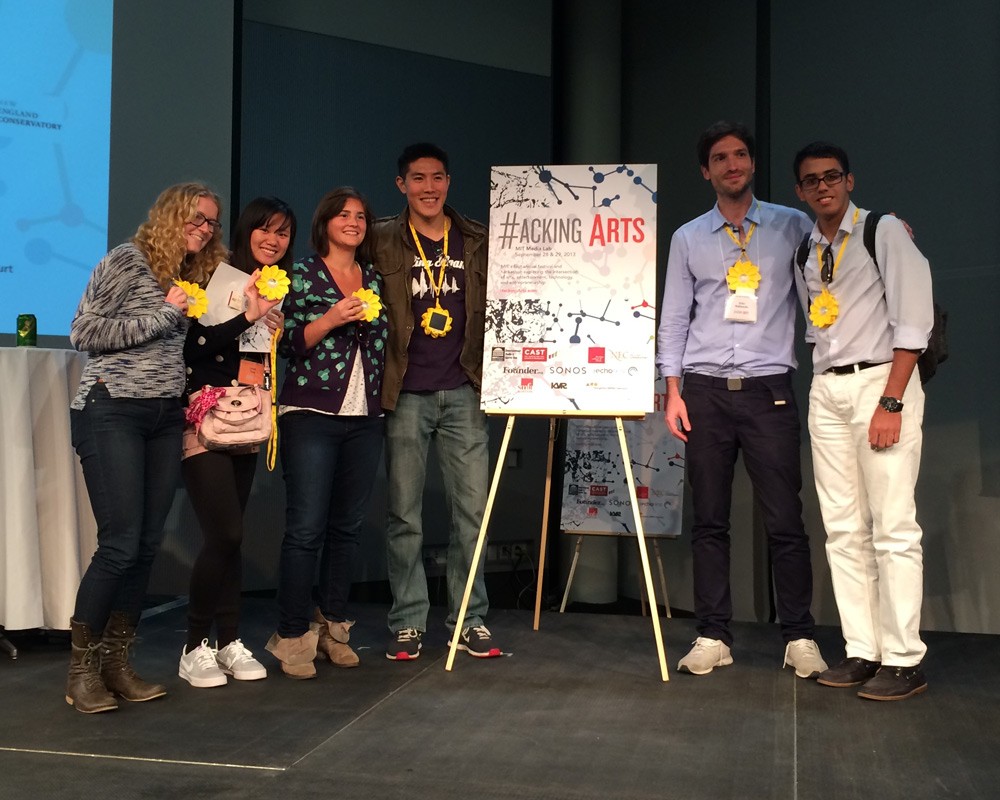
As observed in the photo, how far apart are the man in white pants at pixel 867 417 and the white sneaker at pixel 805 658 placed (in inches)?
3.0

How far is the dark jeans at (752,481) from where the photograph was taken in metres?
3.43

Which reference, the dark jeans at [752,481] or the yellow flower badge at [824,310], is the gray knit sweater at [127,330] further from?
the yellow flower badge at [824,310]

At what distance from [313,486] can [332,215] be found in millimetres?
886

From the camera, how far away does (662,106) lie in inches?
226

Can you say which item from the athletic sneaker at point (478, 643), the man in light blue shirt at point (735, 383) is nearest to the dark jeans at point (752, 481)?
the man in light blue shirt at point (735, 383)

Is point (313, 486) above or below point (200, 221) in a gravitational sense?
below

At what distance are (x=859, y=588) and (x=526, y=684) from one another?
42.3 inches

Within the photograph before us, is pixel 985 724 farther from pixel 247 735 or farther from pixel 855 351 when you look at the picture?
pixel 247 735

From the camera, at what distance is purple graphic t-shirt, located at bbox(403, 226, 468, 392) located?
11.9 ft

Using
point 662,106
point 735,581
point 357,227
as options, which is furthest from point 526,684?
point 662,106

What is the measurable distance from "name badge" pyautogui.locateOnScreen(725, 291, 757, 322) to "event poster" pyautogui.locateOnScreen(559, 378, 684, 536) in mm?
1439

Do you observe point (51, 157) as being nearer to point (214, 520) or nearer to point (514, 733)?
point (214, 520)

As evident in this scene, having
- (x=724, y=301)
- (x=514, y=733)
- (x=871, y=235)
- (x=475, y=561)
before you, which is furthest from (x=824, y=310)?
(x=514, y=733)

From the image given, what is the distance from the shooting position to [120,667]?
3.11 metres
